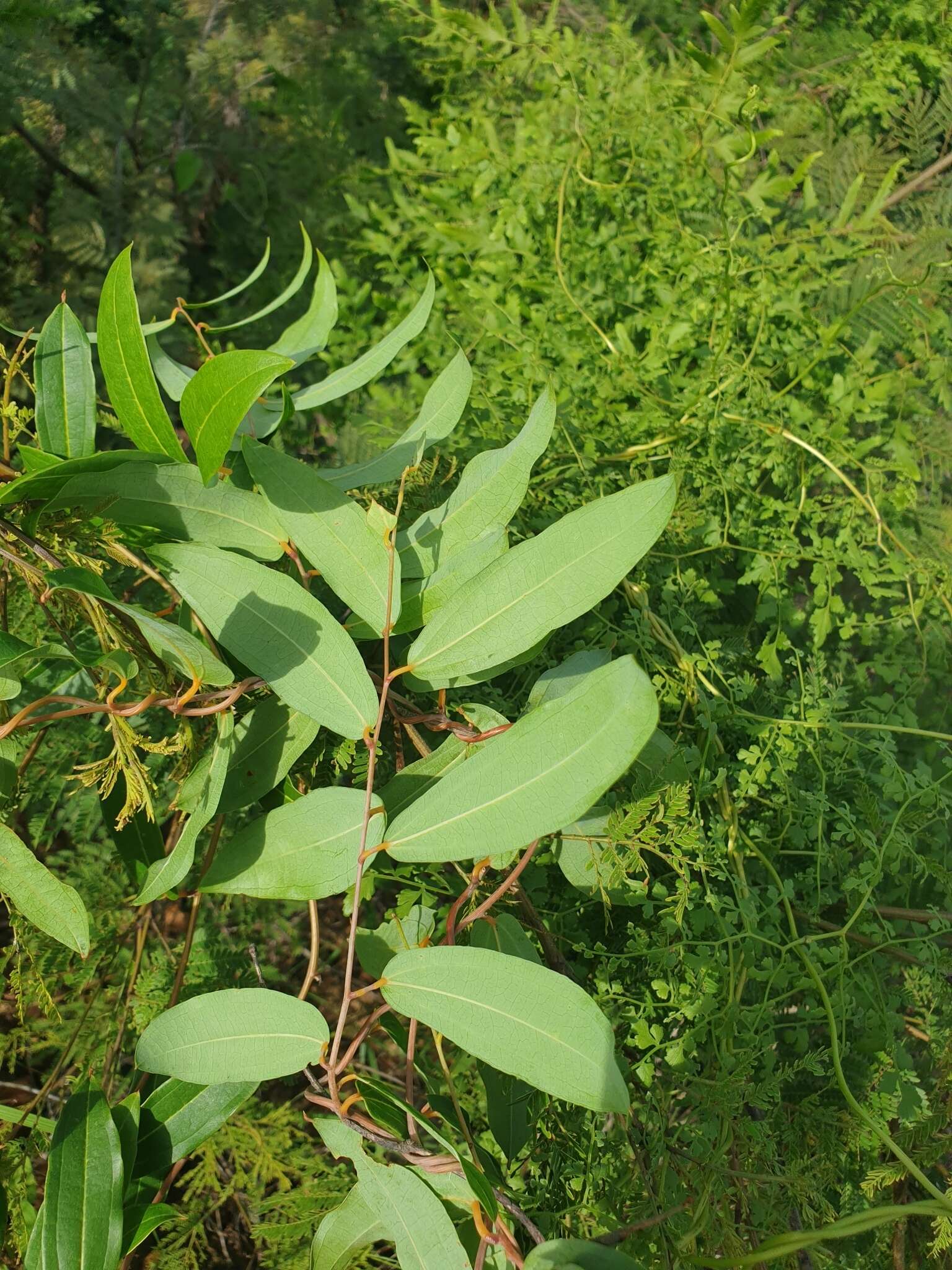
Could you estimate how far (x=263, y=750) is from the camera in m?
0.47

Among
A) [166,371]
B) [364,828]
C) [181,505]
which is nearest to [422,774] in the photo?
[364,828]

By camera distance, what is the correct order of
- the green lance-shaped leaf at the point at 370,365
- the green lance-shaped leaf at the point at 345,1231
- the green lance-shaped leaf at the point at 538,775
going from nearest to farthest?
the green lance-shaped leaf at the point at 538,775 → the green lance-shaped leaf at the point at 345,1231 → the green lance-shaped leaf at the point at 370,365

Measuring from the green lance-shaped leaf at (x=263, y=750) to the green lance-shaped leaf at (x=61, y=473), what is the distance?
0.43 ft

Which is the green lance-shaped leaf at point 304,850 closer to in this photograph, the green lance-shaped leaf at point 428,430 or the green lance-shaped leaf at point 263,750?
the green lance-shaped leaf at point 263,750

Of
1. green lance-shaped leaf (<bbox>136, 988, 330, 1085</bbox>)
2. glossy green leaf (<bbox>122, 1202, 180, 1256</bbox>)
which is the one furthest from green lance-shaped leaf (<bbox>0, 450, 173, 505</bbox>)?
glossy green leaf (<bbox>122, 1202, 180, 1256</bbox>)

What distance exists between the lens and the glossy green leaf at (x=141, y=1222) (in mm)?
465

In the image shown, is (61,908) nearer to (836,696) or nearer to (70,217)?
(836,696)

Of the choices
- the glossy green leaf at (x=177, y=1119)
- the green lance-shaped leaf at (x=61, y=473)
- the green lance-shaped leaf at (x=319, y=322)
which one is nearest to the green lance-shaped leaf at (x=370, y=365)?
the green lance-shaped leaf at (x=319, y=322)

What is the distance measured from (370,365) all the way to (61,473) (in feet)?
0.73

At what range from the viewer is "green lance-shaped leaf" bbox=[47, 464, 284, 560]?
43 cm

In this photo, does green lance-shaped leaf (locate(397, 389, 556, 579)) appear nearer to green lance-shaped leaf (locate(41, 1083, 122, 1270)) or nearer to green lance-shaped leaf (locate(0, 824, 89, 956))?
green lance-shaped leaf (locate(0, 824, 89, 956))

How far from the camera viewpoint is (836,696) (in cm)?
63

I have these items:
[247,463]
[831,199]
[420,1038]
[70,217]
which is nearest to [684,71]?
[831,199]

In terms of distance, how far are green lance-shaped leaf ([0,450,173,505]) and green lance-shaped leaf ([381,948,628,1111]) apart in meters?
0.25
